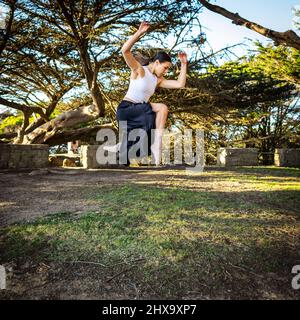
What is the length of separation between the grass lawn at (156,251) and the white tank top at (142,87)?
1.84 metres

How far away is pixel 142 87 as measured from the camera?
10.4 feet

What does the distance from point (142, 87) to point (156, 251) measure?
2.00 m

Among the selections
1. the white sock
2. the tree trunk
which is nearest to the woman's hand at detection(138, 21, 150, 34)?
the white sock

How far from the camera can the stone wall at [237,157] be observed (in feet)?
39.6

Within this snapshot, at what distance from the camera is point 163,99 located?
9.65 meters

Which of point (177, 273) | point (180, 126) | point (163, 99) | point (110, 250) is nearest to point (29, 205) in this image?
point (110, 250)

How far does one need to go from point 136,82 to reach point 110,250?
2076mm

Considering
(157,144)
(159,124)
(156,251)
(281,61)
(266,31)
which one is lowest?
(156,251)

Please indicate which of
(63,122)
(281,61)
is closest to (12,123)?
(63,122)

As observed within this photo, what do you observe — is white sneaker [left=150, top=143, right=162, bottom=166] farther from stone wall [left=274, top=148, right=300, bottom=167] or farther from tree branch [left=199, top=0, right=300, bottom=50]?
stone wall [left=274, top=148, right=300, bottom=167]

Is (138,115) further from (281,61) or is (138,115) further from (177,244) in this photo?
(281,61)

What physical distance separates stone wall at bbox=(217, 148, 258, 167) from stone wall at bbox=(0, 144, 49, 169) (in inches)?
299

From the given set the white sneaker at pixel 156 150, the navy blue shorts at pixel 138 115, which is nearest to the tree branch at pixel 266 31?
the navy blue shorts at pixel 138 115

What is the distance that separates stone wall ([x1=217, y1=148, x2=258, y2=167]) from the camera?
12062 millimetres
